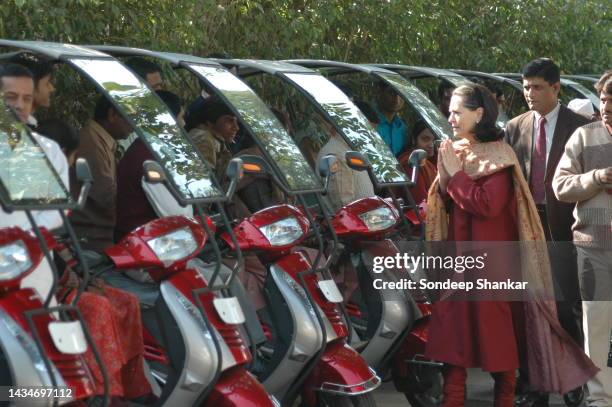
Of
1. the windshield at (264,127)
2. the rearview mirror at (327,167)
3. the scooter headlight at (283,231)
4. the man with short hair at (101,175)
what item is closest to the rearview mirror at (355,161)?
the rearview mirror at (327,167)

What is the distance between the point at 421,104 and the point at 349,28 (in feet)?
12.4

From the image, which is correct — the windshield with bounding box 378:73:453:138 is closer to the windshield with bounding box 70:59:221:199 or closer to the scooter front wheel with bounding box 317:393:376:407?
the scooter front wheel with bounding box 317:393:376:407

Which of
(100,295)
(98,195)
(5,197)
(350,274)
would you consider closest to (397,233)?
(350,274)

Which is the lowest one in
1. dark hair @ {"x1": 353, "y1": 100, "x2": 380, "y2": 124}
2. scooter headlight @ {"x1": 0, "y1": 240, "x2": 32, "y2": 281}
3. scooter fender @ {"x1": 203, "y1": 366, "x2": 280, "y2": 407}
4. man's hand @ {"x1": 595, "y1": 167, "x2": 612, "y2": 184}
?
scooter fender @ {"x1": 203, "y1": 366, "x2": 280, "y2": 407}

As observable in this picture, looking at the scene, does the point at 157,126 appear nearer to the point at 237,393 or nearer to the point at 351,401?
the point at 237,393

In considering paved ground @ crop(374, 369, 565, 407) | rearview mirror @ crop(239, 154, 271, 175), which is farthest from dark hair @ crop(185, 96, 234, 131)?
paved ground @ crop(374, 369, 565, 407)

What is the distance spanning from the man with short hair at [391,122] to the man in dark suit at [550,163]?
1706mm

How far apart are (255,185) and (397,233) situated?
0.96 m

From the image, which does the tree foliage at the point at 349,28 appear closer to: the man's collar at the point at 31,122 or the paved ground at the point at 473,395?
the man's collar at the point at 31,122

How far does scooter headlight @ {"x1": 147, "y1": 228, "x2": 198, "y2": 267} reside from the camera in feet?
19.7

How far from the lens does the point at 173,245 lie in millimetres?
6059

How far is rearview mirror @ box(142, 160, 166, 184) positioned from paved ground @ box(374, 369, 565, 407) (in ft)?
10.2

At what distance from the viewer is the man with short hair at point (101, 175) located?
6711 mm

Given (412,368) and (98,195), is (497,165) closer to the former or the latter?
(412,368)
